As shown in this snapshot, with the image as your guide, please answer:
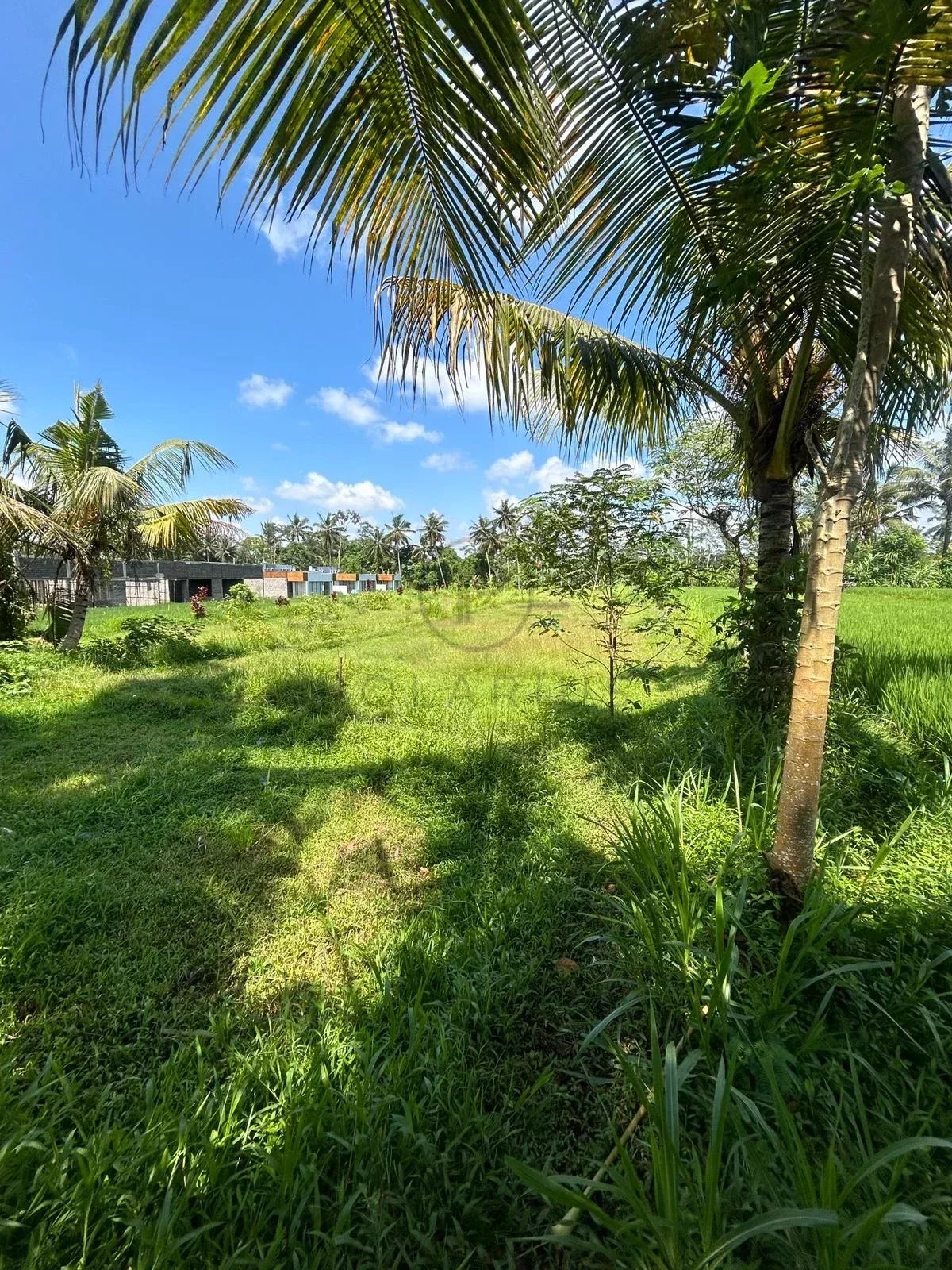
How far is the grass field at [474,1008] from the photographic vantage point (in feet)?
3.66

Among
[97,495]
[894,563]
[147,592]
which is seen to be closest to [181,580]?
[147,592]

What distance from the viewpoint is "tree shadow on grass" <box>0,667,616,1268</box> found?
1.16 m

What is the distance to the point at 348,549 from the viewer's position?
229 ft

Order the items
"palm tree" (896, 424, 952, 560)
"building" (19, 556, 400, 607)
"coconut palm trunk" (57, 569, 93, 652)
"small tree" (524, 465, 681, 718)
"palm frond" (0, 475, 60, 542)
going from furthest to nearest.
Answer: "palm tree" (896, 424, 952, 560)
"building" (19, 556, 400, 607)
"coconut palm trunk" (57, 569, 93, 652)
"palm frond" (0, 475, 60, 542)
"small tree" (524, 465, 681, 718)

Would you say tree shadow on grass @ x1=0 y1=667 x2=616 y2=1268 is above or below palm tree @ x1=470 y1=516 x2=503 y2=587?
below

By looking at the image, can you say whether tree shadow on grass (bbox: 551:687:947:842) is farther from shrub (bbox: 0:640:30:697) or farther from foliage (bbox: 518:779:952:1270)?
shrub (bbox: 0:640:30:697)

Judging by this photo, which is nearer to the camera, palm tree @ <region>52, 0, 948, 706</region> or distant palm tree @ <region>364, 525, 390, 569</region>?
palm tree @ <region>52, 0, 948, 706</region>

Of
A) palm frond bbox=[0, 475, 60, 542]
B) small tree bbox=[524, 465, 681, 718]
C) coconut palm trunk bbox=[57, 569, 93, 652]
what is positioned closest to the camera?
small tree bbox=[524, 465, 681, 718]

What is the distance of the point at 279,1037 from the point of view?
5.64 feet

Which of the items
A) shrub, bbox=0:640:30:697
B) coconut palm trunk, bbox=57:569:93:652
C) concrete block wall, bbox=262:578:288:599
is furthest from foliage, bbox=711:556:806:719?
concrete block wall, bbox=262:578:288:599

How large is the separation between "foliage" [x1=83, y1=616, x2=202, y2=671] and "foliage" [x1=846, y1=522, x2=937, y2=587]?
90.1ft

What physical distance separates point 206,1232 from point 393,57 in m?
2.57

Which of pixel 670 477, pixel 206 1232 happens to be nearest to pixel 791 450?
pixel 206 1232

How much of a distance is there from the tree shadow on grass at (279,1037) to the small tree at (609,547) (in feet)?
6.94
